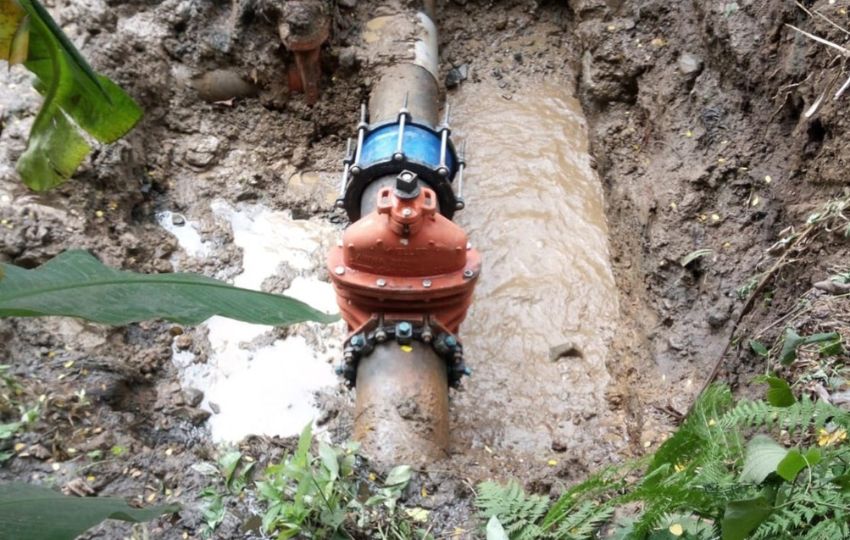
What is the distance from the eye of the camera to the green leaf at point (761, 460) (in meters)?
1.42

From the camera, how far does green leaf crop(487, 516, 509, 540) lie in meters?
1.75

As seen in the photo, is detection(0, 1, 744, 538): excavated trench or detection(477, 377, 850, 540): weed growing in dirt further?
detection(0, 1, 744, 538): excavated trench

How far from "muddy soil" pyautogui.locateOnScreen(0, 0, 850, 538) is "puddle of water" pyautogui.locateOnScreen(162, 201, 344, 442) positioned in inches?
2.8

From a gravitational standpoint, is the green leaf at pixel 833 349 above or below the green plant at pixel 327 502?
above

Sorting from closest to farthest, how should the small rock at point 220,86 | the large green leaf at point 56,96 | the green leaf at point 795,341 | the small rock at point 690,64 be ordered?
the large green leaf at point 56,96 < the green leaf at point 795,341 < the small rock at point 690,64 < the small rock at point 220,86

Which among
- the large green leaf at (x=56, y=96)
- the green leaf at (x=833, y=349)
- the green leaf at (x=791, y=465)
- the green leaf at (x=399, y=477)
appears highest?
the large green leaf at (x=56, y=96)

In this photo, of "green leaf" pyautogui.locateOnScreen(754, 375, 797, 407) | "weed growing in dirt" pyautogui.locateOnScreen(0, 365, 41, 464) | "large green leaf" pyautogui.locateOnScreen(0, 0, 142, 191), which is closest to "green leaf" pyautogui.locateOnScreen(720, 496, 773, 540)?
"green leaf" pyautogui.locateOnScreen(754, 375, 797, 407)

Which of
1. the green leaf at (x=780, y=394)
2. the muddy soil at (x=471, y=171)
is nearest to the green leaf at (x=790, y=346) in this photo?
the muddy soil at (x=471, y=171)

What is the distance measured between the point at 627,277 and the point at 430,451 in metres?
1.58

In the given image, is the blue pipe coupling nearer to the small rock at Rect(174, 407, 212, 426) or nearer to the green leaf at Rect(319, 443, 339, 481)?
the small rock at Rect(174, 407, 212, 426)

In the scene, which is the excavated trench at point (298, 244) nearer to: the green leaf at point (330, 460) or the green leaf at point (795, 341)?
the green leaf at point (330, 460)

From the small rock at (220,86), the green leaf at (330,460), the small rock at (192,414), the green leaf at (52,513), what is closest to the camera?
the green leaf at (52,513)

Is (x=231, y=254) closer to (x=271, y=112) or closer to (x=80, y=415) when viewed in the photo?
(x=271, y=112)

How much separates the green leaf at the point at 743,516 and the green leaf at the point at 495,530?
22.7 inches
